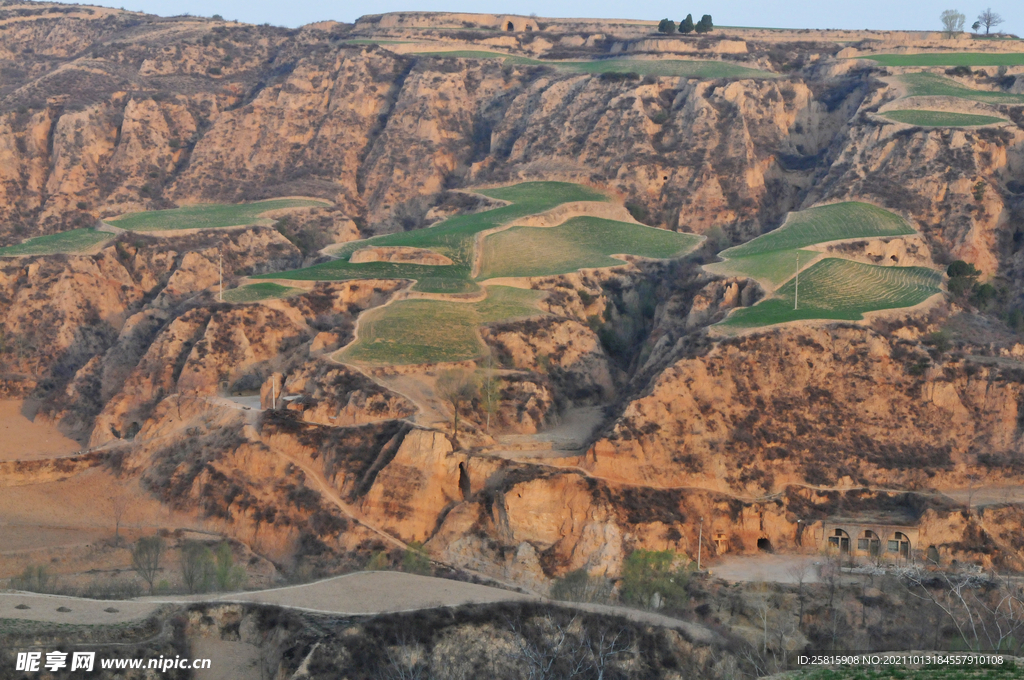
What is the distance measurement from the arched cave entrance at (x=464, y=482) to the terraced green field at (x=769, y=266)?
19.7 metres

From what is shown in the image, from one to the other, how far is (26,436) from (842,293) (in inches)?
1638

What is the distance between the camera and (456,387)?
217ft

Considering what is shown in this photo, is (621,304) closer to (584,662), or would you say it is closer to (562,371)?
(562,371)

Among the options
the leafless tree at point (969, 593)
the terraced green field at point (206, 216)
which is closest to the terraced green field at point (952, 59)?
the terraced green field at point (206, 216)

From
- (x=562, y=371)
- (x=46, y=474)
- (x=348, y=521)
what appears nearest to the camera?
(x=348, y=521)

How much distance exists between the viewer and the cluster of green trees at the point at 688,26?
365ft

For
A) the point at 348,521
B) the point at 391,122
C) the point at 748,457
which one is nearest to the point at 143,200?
the point at 391,122

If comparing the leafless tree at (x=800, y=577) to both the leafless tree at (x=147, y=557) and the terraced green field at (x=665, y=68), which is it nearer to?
the leafless tree at (x=147, y=557)

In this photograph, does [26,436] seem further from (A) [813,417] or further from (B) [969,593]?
(B) [969,593]

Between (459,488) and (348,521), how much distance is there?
16.2 feet

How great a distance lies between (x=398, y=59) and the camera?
113 m

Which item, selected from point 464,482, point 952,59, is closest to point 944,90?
point 952,59

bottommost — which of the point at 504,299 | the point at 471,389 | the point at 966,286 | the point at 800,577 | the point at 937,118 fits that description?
the point at 800,577

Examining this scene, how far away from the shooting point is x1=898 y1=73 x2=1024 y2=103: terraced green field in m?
90.2
